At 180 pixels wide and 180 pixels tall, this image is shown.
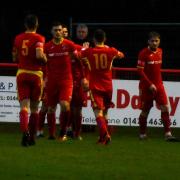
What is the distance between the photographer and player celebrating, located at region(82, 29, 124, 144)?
15.4 m

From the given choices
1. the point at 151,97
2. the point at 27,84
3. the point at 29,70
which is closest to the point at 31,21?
the point at 29,70

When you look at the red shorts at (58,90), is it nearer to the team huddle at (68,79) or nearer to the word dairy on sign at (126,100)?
the team huddle at (68,79)

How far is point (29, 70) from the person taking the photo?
47.5 feet

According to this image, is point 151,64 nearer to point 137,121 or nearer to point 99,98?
point 99,98

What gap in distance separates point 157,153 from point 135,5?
13.0 meters

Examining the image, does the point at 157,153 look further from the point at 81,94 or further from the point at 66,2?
the point at 66,2

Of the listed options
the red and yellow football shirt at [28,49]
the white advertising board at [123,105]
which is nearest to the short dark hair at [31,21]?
the red and yellow football shirt at [28,49]

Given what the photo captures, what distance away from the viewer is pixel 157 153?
45.6 ft

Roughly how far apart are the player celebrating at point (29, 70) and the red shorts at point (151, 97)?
3352mm

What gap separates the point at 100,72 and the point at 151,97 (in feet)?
6.69

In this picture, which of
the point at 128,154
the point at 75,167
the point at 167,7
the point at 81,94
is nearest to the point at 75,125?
the point at 81,94

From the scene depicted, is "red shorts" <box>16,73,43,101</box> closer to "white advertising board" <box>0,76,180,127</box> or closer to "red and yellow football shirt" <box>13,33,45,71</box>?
"red and yellow football shirt" <box>13,33,45,71</box>

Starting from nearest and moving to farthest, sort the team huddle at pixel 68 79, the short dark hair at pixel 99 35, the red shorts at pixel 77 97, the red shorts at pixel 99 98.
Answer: the team huddle at pixel 68 79 < the short dark hair at pixel 99 35 < the red shorts at pixel 99 98 < the red shorts at pixel 77 97

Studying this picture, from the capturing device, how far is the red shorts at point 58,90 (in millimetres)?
15705
